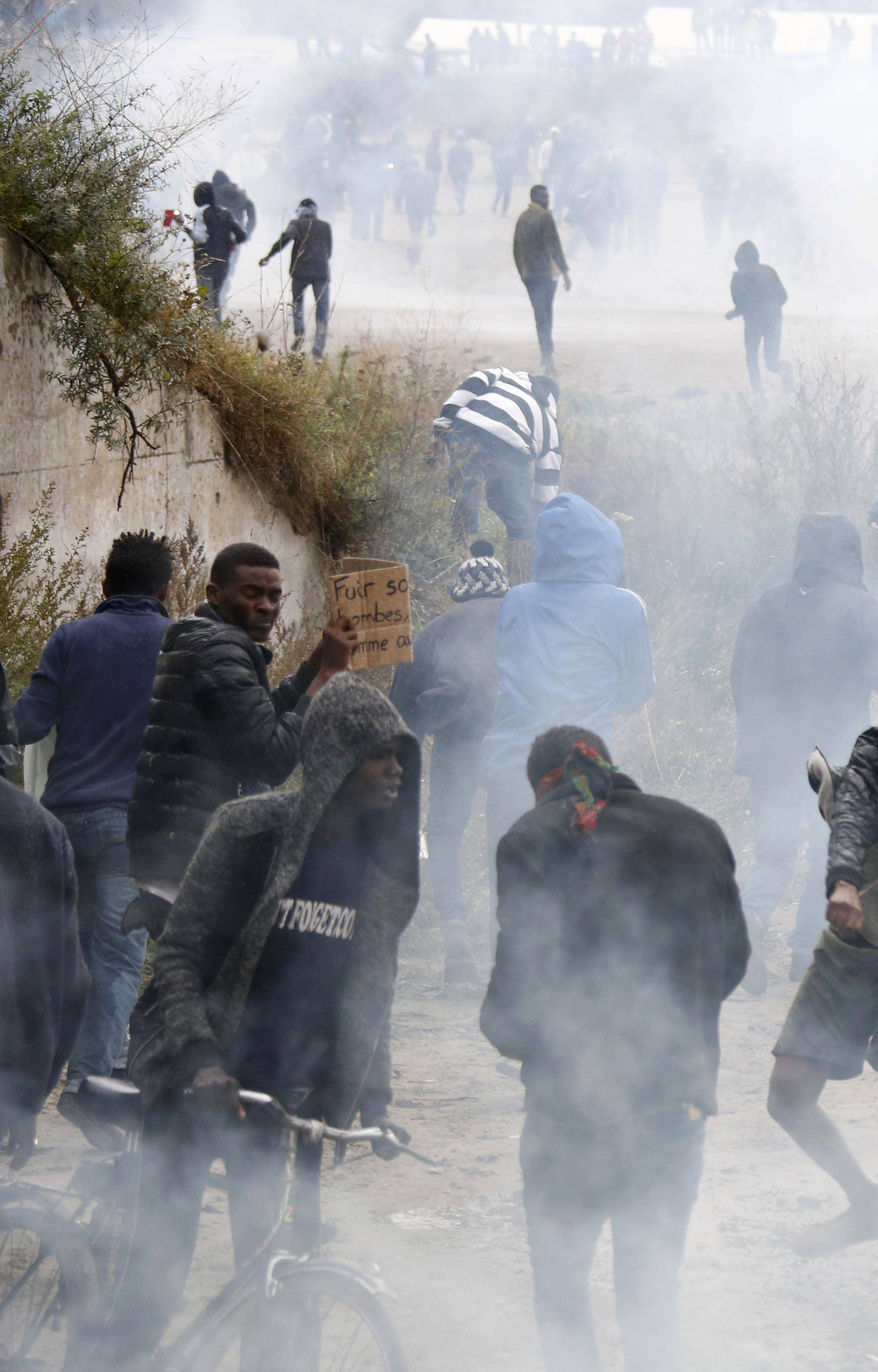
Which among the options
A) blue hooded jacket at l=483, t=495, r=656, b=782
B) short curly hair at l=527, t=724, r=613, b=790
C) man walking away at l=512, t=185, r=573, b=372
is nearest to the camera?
short curly hair at l=527, t=724, r=613, b=790

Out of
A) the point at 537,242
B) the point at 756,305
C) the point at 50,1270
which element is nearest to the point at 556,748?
the point at 50,1270

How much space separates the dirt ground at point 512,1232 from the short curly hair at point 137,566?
1.37 m

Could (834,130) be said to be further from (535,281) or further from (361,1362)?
(361,1362)

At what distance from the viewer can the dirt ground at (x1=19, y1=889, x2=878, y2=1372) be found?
2676 mm

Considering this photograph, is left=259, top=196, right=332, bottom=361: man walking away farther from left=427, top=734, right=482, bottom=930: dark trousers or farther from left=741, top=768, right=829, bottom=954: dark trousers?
left=741, top=768, right=829, bottom=954: dark trousers

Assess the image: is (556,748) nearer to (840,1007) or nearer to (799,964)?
(840,1007)

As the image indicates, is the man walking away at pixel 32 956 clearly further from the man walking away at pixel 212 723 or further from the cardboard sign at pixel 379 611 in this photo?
the cardboard sign at pixel 379 611

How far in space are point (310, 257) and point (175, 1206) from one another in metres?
8.90

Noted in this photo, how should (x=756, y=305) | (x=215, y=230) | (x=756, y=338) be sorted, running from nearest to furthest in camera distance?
(x=215, y=230) → (x=756, y=305) → (x=756, y=338)

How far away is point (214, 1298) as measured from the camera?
2.11m

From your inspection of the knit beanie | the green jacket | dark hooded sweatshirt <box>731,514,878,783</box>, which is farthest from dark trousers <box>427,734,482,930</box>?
the green jacket

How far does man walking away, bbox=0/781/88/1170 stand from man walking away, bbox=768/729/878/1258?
1.36 metres

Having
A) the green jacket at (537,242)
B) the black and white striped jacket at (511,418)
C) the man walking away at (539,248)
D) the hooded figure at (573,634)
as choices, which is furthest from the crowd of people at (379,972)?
the green jacket at (537,242)

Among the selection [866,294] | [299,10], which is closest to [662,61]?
[299,10]
